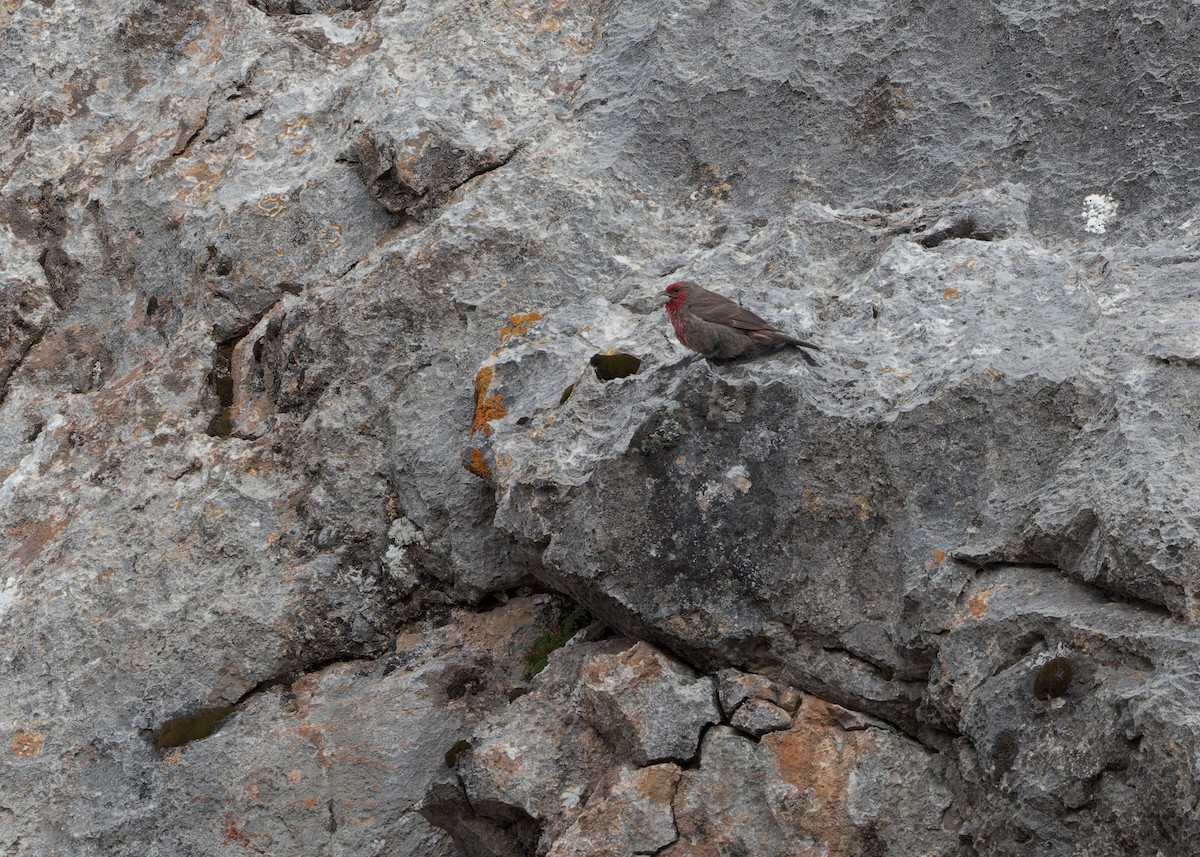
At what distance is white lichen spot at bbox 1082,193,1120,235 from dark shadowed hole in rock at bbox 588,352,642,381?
4321mm

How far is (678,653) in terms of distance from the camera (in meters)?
8.74

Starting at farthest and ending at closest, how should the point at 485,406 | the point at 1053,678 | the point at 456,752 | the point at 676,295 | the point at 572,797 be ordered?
the point at 485,406 → the point at 456,752 → the point at 676,295 → the point at 572,797 → the point at 1053,678

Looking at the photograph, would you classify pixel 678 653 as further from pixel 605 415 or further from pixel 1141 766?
pixel 1141 766

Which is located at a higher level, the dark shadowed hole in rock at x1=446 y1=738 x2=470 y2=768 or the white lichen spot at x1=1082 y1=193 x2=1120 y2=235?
the white lichen spot at x1=1082 y1=193 x2=1120 y2=235

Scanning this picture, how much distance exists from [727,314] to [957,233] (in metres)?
2.52

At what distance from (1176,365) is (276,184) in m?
9.10

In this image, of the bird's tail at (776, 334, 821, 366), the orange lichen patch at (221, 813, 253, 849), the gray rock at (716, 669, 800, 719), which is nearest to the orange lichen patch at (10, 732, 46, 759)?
the orange lichen patch at (221, 813, 253, 849)

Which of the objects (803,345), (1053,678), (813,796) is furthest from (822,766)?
(803,345)

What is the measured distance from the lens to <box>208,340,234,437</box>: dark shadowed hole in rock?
11.4 meters

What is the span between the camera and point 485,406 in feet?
33.7

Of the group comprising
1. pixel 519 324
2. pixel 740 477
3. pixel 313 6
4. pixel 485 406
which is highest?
pixel 313 6

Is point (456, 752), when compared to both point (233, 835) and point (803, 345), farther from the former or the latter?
point (803, 345)

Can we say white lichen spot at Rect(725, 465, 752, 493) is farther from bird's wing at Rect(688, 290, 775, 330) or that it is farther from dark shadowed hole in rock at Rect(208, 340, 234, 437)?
dark shadowed hole in rock at Rect(208, 340, 234, 437)

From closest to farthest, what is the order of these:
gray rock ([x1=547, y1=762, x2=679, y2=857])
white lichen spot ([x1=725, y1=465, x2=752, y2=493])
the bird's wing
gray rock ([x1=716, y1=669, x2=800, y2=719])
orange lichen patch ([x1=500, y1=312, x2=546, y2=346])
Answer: gray rock ([x1=547, y1=762, x2=679, y2=857]), gray rock ([x1=716, y1=669, x2=800, y2=719]), white lichen spot ([x1=725, y1=465, x2=752, y2=493]), the bird's wing, orange lichen patch ([x1=500, y1=312, x2=546, y2=346])
